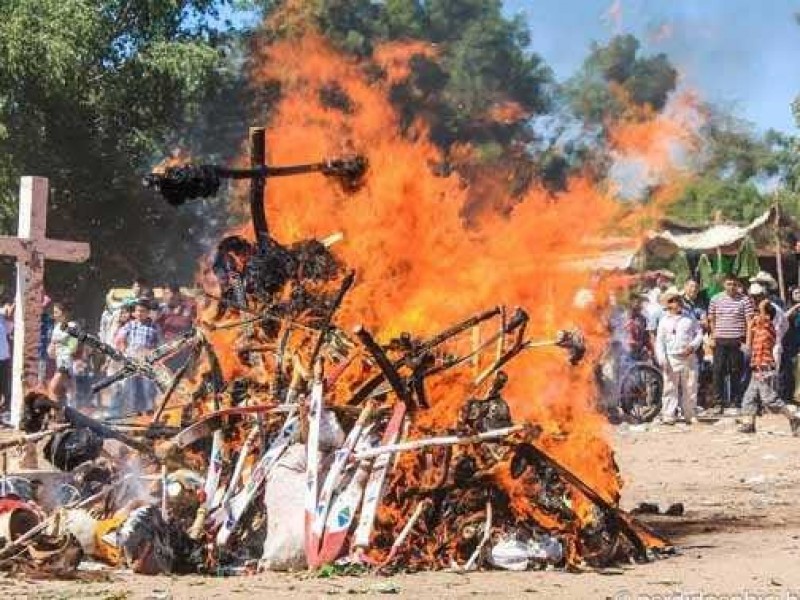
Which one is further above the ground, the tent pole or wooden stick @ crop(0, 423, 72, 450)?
the tent pole

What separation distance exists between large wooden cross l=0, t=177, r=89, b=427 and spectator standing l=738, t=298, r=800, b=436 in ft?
31.0

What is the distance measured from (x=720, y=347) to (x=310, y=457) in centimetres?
1385

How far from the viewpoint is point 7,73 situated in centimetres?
2620

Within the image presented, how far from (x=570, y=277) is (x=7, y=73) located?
17.3 meters

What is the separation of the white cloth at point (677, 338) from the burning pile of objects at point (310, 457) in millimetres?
10816

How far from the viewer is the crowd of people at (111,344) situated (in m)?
18.8

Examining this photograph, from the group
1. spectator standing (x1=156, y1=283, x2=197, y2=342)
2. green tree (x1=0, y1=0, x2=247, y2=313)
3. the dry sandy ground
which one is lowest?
the dry sandy ground

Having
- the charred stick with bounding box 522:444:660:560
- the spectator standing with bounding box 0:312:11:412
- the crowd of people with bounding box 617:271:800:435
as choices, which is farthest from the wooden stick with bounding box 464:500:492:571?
the spectator standing with bounding box 0:312:11:412

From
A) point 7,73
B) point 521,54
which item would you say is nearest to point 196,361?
point 7,73

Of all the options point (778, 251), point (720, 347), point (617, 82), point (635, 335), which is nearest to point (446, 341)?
point (617, 82)

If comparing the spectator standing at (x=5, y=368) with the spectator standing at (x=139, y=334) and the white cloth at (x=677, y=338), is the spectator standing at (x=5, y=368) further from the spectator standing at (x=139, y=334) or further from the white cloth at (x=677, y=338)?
the white cloth at (x=677, y=338)

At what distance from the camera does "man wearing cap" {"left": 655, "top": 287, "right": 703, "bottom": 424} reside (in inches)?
838

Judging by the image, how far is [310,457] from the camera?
9.55 metres

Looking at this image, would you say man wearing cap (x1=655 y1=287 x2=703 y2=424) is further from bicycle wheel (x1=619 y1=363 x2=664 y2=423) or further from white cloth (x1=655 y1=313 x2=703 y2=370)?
bicycle wheel (x1=619 y1=363 x2=664 y2=423)
